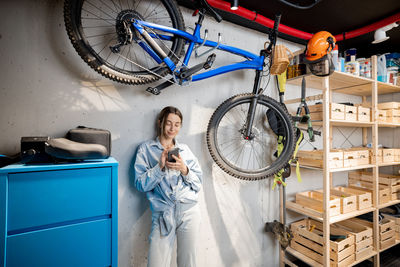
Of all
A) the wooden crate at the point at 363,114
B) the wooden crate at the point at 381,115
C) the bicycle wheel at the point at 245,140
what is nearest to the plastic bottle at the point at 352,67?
the wooden crate at the point at 363,114

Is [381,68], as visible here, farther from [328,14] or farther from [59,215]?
[59,215]

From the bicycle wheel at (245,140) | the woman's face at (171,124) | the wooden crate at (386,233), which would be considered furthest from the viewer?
the wooden crate at (386,233)

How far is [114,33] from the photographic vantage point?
144 cm

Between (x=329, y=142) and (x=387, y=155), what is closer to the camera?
(x=329, y=142)

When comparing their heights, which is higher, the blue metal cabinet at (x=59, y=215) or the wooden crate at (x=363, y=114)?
the wooden crate at (x=363, y=114)

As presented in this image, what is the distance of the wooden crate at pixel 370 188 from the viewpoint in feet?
7.40

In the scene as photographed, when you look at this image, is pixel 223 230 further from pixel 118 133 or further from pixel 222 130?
pixel 118 133

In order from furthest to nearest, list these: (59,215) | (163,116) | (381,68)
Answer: (381,68)
(163,116)
(59,215)

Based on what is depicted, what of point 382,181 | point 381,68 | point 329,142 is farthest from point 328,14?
point 382,181

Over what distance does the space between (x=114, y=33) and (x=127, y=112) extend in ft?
1.97

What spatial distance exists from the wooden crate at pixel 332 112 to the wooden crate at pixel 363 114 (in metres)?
0.32

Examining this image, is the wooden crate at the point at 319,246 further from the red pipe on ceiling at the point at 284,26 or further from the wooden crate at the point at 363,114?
the red pipe on ceiling at the point at 284,26

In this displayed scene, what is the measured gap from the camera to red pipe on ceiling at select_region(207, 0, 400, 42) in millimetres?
1635

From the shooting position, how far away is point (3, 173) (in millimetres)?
787
